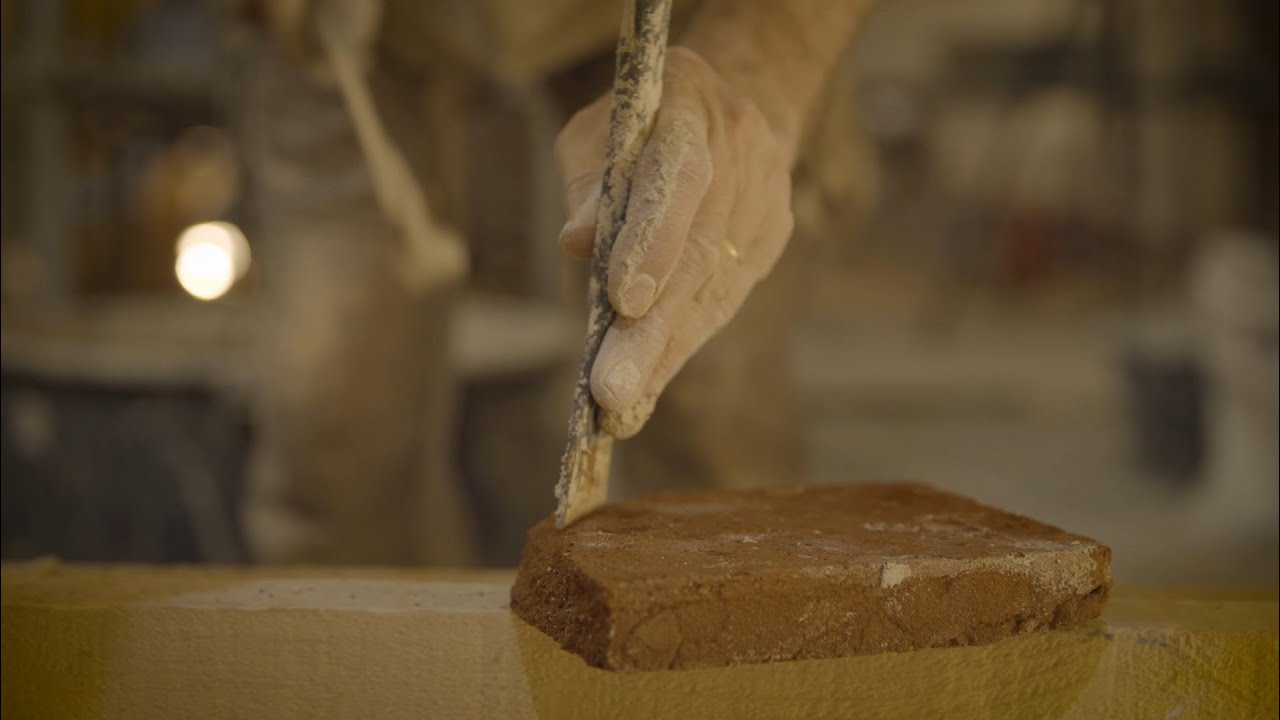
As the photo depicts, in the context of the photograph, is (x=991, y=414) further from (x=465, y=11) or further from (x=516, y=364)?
(x=465, y=11)

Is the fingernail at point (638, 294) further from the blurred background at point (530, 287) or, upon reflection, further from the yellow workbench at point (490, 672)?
the blurred background at point (530, 287)

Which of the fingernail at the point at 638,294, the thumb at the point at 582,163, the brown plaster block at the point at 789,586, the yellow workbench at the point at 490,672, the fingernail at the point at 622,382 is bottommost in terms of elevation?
the yellow workbench at the point at 490,672

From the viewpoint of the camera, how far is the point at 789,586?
3.44 ft

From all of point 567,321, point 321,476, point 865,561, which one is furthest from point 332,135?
point 567,321

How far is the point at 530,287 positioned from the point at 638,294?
4417mm

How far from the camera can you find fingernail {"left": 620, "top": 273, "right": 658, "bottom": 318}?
1149mm

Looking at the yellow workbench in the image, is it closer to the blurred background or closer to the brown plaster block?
the brown plaster block

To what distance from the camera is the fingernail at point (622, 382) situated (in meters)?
1.15

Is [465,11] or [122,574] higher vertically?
[465,11]

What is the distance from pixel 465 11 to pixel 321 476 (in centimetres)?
94

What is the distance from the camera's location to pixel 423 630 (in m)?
1.17

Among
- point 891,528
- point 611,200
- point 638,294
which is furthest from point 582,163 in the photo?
point 891,528

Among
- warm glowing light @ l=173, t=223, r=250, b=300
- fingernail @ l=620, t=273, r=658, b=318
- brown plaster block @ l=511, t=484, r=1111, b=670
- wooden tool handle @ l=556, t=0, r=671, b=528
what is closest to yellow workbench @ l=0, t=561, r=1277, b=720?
brown plaster block @ l=511, t=484, r=1111, b=670

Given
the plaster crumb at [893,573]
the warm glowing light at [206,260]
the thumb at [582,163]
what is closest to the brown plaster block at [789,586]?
the plaster crumb at [893,573]
